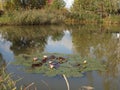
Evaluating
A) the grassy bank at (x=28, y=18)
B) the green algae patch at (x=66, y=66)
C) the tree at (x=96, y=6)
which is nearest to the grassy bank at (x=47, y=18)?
the grassy bank at (x=28, y=18)

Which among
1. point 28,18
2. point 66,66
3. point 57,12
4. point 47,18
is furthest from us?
point 57,12

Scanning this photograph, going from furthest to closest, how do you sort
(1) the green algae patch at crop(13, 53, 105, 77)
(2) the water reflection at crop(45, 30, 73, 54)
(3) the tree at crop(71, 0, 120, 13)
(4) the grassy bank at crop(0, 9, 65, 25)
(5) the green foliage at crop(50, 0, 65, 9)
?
(5) the green foliage at crop(50, 0, 65, 9) < (3) the tree at crop(71, 0, 120, 13) < (4) the grassy bank at crop(0, 9, 65, 25) < (2) the water reflection at crop(45, 30, 73, 54) < (1) the green algae patch at crop(13, 53, 105, 77)

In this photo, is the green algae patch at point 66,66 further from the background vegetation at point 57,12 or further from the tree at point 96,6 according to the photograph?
the tree at point 96,6

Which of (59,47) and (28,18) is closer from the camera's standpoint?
(59,47)

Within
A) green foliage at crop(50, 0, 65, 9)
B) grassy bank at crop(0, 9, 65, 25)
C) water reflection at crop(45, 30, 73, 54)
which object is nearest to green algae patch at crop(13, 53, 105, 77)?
water reflection at crop(45, 30, 73, 54)

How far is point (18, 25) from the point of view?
23.4 meters

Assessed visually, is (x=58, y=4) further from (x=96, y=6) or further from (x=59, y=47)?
(x=59, y=47)

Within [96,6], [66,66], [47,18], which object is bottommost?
[47,18]

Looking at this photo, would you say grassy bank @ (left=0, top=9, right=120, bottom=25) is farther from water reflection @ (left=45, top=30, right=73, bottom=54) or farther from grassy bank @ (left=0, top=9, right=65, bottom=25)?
water reflection @ (left=45, top=30, right=73, bottom=54)

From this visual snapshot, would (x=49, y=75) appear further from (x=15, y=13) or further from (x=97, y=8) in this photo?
(x=97, y=8)

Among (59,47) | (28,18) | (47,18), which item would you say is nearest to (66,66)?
(59,47)

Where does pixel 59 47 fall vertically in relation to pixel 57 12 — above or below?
below

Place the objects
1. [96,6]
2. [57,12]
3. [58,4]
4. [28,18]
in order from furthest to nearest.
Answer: [58,4] < [96,6] < [57,12] < [28,18]

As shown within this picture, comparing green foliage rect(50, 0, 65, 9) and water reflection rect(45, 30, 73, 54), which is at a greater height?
green foliage rect(50, 0, 65, 9)
